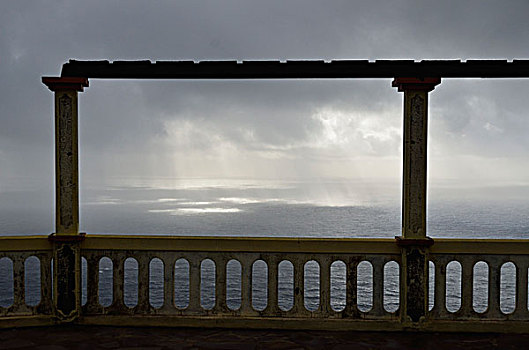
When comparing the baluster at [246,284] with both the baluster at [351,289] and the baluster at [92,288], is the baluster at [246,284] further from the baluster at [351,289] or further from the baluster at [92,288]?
the baluster at [92,288]

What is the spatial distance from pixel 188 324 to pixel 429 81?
4.18 metres

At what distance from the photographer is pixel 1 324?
5652 mm

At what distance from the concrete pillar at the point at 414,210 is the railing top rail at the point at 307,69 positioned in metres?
0.25

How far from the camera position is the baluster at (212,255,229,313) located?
5645 millimetres

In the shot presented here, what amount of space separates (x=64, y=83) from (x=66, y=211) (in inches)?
62.3

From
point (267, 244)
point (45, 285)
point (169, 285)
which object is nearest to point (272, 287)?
point (267, 244)

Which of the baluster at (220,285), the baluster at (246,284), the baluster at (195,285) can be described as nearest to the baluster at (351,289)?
the baluster at (246,284)

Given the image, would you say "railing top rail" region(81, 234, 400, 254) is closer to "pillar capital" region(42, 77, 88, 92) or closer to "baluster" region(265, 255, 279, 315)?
"baluster" region(265, 255, 279, 315)

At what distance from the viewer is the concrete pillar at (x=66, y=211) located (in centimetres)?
564

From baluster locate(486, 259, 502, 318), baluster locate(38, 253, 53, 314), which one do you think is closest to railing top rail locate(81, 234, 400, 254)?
baluster locate(38, 253, 53, 314)

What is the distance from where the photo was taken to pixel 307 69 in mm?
5398

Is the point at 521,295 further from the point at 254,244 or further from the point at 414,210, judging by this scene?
the point at 254,244

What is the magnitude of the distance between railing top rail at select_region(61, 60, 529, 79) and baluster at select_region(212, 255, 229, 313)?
2.28 meters

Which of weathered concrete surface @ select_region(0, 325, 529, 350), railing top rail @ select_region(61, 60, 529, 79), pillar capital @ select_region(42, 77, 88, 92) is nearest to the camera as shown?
weathered concrete surface @ select_region(0, 325, 529, 350)
